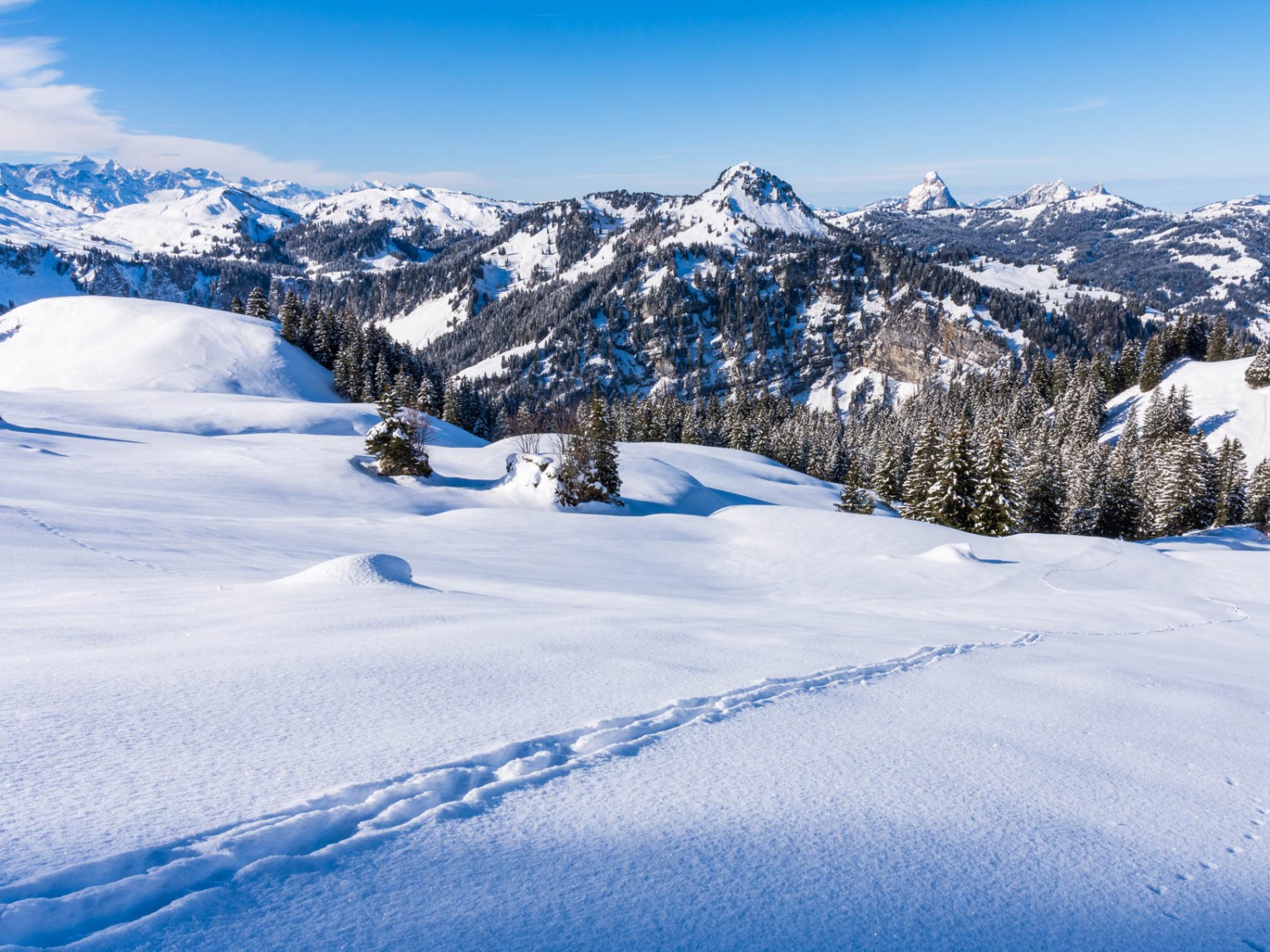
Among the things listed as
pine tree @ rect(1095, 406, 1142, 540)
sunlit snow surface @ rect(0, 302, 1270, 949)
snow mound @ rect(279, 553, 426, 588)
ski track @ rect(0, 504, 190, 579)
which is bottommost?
pine tree @ rect(1095, 406, 1142, 540)

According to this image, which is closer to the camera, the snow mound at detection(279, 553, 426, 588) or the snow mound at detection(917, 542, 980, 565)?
the snow mound at detection(279, 553, 426, 588)

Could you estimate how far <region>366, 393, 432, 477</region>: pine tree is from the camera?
35.0 metres

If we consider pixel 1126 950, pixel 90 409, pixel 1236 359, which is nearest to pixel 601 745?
pixel 1126 950

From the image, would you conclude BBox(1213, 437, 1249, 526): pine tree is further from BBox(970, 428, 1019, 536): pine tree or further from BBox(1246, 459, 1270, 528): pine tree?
BBox(970, 428, 1019, 536): pine tree

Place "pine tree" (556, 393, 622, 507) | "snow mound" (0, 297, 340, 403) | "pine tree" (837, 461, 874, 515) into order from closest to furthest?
"pine tree" (556, 393, 622, 507) → "pine tree" (837, 461, 874, 515) → "snow mound" (0, 297, 340, 403)

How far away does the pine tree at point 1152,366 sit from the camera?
10000 centimetres

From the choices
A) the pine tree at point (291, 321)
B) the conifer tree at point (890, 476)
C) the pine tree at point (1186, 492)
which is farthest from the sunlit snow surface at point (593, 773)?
the pine tree at point (291, 321)

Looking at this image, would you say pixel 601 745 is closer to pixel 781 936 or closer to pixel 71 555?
pixel 781 936

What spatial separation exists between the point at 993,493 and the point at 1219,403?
7713 cm

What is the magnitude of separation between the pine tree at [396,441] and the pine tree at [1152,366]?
112 m

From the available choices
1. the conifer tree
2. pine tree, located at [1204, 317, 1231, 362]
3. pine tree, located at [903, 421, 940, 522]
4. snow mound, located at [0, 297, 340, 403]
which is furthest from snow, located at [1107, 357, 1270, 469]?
snow mound, located at [0, 297, 340, 403]

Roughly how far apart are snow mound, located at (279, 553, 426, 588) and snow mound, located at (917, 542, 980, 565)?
56.6 ft

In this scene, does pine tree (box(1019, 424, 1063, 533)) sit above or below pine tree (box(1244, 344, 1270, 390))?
below

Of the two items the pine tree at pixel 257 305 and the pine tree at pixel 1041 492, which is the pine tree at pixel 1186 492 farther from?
the pine tree at pixel 257 305
